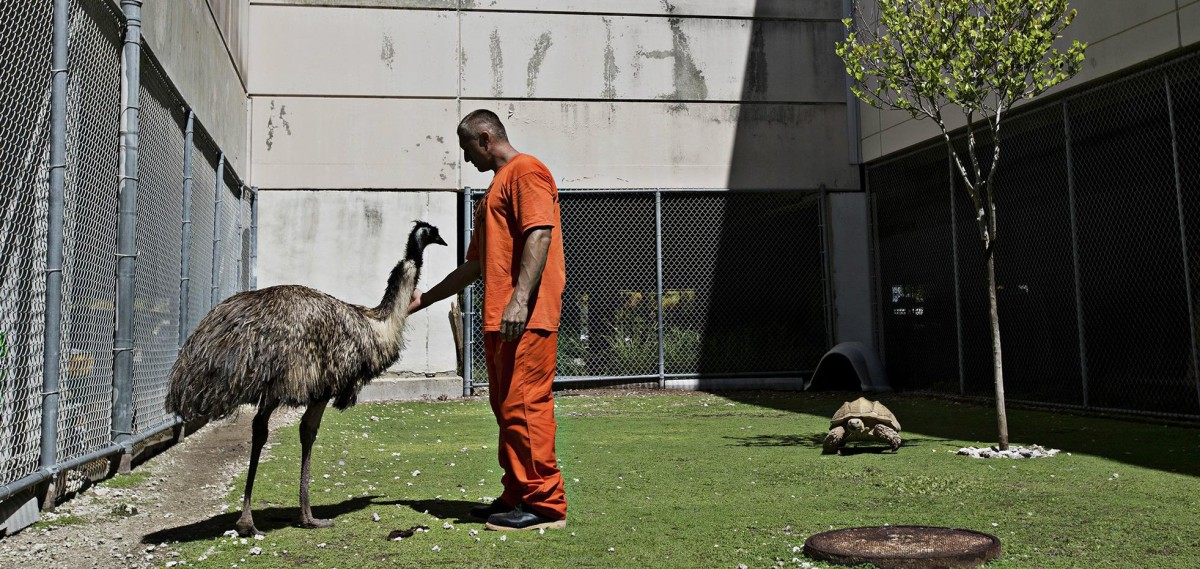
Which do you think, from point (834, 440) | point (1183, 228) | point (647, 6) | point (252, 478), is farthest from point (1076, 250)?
point (252, 478)

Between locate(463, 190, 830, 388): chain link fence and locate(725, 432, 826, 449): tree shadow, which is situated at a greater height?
locate(463, 190, 830, 388): chain link fence

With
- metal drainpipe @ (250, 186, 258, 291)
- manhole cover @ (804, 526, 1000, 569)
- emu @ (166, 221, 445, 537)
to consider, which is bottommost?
manhole cover @ (804, 526, 1000, 569)

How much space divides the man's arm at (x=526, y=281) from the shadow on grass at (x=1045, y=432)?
4.41 metres

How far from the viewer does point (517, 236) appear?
555cm

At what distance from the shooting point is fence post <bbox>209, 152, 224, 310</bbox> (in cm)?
1172

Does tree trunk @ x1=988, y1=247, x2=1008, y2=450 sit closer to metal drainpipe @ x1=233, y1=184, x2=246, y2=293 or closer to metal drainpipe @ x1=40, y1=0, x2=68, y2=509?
metal drainpipe @ x1=40, y1=0, x2=68, y2=509

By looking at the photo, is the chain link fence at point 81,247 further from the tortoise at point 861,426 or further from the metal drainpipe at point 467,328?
the metal drainpipe at point 467,328

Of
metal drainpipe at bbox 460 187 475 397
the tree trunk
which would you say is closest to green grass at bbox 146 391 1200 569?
the tree trunk

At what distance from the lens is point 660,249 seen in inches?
643

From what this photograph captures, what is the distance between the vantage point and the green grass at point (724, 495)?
473 centimetres

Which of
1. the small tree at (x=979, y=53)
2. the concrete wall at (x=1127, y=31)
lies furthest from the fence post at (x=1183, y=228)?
the small tree at (x=979, y=53)

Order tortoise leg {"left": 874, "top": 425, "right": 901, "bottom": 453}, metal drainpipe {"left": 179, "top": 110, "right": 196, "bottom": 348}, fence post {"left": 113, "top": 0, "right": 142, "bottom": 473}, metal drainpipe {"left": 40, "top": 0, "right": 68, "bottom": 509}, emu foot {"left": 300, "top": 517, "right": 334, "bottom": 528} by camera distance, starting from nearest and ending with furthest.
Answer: emu foot {"left": 300, "top": 517, "right": 334, "bottom": 528} → metal drainpipe {"left": 40, "top": 0, "right": 68, "bottom": 509} → fence post {"left": 113, "top": 0, "right": 142, "bottom": 473} → tortoise leg {"left": 874, "top": 425, "right": 901, "bottom": 453} → metal drainpipe {"left": 179, "top": 110, "right": 196, "bottom": 348}

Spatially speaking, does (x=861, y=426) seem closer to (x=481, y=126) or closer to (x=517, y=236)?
(x=517, y=236)

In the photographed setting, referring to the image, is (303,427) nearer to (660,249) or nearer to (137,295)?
(137,295)
